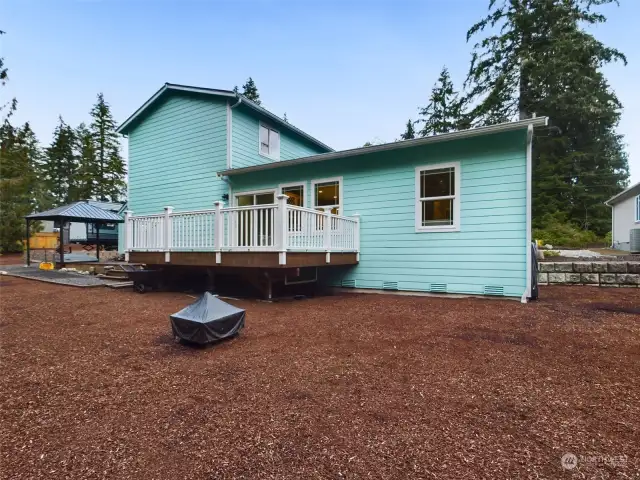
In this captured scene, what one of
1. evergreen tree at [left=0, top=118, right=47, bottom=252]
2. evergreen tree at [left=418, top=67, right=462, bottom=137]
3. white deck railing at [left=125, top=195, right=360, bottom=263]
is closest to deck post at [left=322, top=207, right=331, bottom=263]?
white deck railing at [left=125, top=195, right=360, bottom=263]

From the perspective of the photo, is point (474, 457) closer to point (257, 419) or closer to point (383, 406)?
point (383, 406)

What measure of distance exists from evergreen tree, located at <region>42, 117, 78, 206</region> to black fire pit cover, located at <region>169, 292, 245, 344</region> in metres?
38.5

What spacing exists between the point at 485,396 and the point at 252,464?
1.88 meters

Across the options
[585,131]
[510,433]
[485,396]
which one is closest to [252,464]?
[510,433]

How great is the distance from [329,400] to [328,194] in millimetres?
6878

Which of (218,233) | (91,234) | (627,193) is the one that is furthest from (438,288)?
(91,234)

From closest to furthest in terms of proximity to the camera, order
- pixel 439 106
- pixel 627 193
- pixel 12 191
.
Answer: pixel 627 193, pixel 12 191, pixel 439 106

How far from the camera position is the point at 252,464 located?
1831mm

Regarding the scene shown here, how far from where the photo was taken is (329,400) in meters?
2.57

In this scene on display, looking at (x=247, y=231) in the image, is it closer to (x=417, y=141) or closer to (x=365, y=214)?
(x=365, y=214)
